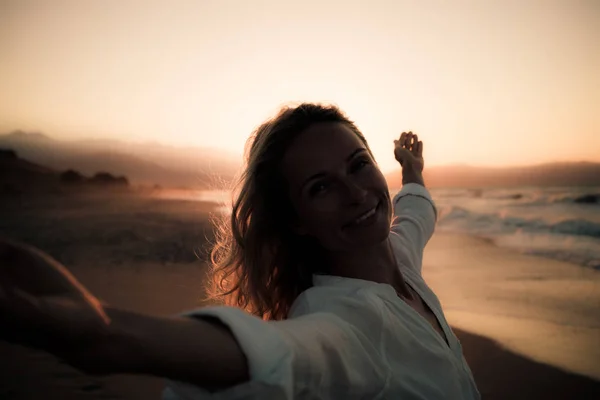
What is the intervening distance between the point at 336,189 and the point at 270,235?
390 mm

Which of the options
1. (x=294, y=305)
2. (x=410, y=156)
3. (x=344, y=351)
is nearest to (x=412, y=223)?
(x=410, y=156)

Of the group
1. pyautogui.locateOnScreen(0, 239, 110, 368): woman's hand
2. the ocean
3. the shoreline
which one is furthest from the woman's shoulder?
the ocean

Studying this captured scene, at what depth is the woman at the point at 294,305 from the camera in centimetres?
72

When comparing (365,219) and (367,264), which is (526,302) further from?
(365,219)

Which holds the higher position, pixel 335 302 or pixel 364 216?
pixel 364 216

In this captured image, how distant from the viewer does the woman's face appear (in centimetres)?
184

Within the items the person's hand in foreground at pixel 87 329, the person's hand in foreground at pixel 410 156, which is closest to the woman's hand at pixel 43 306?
the person's hand in foreground at pixel 87 329

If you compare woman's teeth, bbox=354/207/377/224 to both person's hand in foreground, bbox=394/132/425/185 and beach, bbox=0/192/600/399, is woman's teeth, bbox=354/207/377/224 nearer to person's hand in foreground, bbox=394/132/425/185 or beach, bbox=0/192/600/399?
person's hand in foreground, bbox=394/132/425/185

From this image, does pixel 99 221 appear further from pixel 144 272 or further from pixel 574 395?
pixel 574 395

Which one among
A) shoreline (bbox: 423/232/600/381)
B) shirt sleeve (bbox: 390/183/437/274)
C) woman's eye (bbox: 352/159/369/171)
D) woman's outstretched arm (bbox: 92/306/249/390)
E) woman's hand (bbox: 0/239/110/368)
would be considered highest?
woman's eye (bbox: 352/159/369/171)

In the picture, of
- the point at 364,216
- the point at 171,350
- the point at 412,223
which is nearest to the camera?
the point at 171,350

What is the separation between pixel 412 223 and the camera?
2.88m

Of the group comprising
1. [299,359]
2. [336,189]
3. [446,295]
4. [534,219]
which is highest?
[336,189]

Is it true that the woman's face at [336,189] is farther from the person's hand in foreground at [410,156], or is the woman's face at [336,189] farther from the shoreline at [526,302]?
the shoreline at [526,302]
